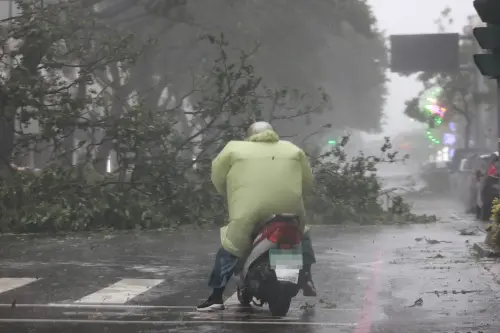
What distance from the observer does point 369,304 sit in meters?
8.09

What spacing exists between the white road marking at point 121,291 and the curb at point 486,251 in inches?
185

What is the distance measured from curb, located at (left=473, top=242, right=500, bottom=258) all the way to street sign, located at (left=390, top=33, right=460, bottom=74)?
89.0 ft

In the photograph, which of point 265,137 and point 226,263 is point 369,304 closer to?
point 226,263

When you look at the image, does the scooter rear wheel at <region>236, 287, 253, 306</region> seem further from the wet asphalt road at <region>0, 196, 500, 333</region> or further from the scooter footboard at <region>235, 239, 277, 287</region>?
the scooter footboard at <region>235, 239, 277, 287</region>

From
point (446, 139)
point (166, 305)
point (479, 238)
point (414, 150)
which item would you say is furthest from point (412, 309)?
point (414, 150)

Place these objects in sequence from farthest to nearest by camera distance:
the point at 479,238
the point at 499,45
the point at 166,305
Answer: the point at 479,238, the point at 499,45, the point at 166,305

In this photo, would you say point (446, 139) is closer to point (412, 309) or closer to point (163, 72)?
point (163, 72)

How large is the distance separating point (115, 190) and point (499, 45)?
1016cm

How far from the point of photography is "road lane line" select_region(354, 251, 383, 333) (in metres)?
6.92

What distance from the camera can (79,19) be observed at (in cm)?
1953

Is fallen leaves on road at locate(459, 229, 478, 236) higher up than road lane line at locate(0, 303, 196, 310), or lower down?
lower down

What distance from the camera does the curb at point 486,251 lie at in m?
11.5

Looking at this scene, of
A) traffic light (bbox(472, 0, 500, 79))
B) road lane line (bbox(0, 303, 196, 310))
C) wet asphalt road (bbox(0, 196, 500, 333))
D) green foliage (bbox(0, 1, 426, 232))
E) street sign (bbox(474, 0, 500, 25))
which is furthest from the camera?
green foliage (bbox(0, 1, 426, 232))

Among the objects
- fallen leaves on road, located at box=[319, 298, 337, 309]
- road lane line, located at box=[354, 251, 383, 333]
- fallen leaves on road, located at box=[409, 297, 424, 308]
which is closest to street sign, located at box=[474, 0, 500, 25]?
fallen leaves on road, located at box=[409, 297, 424, 308]
